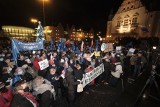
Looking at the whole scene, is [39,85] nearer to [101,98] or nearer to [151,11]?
[101,98]

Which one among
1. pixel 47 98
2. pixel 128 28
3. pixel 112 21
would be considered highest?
pixel 112 21

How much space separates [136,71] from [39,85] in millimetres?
8105

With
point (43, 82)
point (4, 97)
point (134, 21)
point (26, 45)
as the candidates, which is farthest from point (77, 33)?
point (4, 97)

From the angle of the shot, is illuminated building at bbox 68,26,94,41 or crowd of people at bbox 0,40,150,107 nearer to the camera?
crowd of people at bbox 0,40,150,107

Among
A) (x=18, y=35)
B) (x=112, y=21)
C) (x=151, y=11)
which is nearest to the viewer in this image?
(x=151, y=11)

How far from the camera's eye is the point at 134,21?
4472cm

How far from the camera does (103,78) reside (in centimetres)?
922

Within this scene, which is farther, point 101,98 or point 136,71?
point 136,71

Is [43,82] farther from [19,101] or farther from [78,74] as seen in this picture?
[78,74]

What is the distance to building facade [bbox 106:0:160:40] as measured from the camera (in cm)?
3919

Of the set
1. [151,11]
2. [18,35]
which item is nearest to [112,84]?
[151,11]

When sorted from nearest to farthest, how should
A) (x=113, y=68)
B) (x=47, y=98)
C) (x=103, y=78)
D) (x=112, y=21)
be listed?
1. (x=47, y=98)
2. (x=113, y=68)
3. (x=103, y=78)
4. (x=112, y=21)

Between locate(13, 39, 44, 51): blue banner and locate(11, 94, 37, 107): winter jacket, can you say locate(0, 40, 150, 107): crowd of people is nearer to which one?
locate(11, 94, 37, 107): winter jacket

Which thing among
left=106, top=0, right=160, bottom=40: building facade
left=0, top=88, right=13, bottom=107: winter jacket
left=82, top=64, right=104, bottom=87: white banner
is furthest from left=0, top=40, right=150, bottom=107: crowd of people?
left=106, top=0, right=160, bottom=40: building facade
